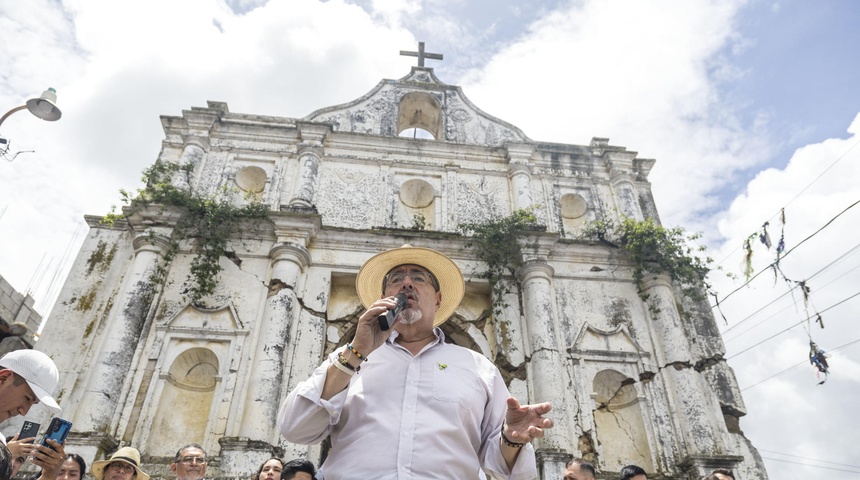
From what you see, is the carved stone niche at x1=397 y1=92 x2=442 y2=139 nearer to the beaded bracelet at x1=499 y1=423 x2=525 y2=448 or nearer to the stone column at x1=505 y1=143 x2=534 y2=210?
the stone column at x1=505 y1=143 x2=534 y2=210

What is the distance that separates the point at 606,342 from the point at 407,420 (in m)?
7.14

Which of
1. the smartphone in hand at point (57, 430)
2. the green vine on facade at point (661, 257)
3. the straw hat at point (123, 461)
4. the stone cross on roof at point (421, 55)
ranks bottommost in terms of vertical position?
the smartphone in hand at point (57, 430)

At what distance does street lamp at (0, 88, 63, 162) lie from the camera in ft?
23.4

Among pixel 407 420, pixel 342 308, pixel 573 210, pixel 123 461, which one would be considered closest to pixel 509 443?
pixel 407 420

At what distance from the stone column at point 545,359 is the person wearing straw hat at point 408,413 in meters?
5.14

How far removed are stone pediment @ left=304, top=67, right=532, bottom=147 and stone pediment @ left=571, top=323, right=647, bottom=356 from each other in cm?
432

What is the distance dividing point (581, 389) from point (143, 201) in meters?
7.63

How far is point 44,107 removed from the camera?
718 cm

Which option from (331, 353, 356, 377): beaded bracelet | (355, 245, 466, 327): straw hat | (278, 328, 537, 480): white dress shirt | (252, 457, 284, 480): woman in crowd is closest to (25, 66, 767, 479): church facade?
(252, 457, 284, 480): woman in crowd

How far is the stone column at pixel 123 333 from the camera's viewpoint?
6.99m

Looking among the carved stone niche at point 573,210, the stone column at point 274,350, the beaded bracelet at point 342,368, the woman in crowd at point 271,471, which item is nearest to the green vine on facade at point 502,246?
the carved stone niche at point 573,210

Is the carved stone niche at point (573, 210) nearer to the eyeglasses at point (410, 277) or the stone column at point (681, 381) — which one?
the stone column at point (681, 381)

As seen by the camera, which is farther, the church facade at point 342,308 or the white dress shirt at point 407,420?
the church facade at point 342,308

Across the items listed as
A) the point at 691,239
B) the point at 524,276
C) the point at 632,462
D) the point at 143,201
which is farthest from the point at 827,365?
the point at 143,201
